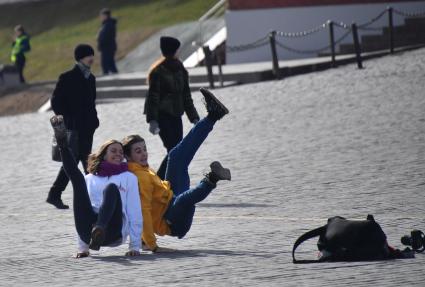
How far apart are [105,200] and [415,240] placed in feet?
7.63

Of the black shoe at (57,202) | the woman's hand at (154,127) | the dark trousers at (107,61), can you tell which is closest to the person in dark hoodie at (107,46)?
the dark trousers at (107,61)

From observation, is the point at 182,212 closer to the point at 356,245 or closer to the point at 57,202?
the point at 356,245

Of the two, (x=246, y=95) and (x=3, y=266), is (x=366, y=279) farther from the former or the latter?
(x=246, y=95)

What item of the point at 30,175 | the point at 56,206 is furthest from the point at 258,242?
the point at 30,175

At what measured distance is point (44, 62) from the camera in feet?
147

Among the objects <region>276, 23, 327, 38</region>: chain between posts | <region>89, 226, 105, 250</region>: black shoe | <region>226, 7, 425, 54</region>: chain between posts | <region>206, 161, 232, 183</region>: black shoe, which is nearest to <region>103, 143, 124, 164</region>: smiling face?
<region>89, 226, 105, 250</region>: black shoe

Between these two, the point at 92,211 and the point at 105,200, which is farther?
the point at 92,211

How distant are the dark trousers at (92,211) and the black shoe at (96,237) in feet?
0.28

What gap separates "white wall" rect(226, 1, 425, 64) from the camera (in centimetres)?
3434

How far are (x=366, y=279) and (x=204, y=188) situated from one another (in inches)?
86.6

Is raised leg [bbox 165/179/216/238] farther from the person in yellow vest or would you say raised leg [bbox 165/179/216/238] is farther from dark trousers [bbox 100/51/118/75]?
the person in yellow vest

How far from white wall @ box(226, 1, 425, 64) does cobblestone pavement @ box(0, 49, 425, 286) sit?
5437 mm

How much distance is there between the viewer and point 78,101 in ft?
51.0

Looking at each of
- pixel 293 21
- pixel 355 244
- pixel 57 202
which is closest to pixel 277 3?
pixel 293 21
